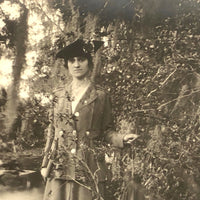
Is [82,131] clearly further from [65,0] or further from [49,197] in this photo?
[65,0]

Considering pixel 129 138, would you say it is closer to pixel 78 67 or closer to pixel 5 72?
pixel 78 67

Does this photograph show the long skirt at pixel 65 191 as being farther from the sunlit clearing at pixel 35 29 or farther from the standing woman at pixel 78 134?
the sunlit clearing at pixel 35 29

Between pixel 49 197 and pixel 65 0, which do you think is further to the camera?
pixel 65 0

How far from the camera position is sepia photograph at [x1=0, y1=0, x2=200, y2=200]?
2266 mm

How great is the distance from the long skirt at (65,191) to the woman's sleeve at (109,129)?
356 mm

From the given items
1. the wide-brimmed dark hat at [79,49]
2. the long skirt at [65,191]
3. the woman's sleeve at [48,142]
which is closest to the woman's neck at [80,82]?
the wide-brimmed dark hat at [79,49]

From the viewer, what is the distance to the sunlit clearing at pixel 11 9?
2.38 metres

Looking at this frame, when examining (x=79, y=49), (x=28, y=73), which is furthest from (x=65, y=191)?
(x=79, y=49)

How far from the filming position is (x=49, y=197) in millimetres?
2232

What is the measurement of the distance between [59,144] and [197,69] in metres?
1.08

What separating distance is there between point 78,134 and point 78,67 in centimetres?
45

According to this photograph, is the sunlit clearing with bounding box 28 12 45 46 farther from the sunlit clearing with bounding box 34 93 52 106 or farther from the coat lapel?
the coat lapel

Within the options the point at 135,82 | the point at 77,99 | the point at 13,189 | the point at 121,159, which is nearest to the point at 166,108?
the point at 135,82

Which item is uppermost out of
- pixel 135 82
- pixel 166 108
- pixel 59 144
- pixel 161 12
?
pixel 161 12
